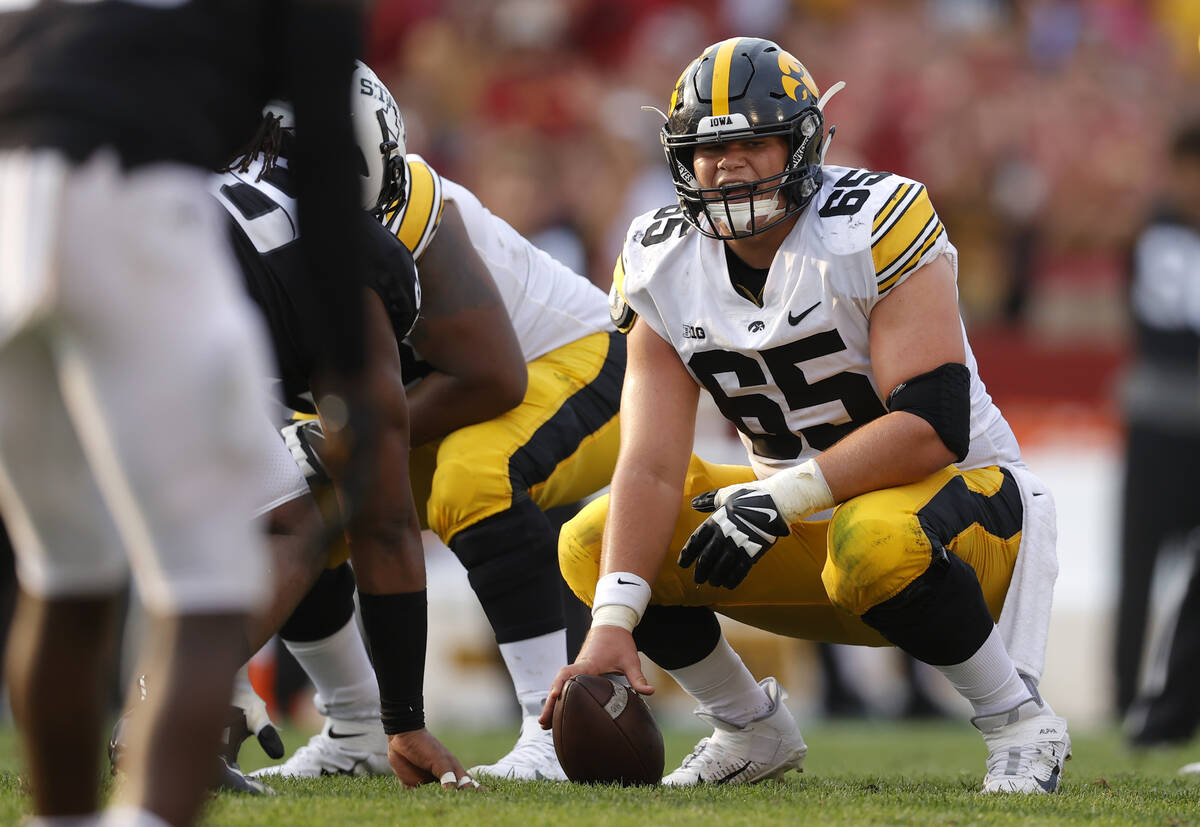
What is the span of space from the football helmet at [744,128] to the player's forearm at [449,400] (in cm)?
63

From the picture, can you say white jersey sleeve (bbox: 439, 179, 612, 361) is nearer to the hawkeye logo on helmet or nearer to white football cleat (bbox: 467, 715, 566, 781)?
the hawkeye logo on helmet

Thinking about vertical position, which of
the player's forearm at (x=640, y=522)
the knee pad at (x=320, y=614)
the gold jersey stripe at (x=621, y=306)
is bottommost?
the knee pad at (x=320, y=614)

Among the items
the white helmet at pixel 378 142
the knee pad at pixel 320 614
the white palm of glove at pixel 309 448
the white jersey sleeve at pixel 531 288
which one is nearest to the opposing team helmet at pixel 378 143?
the white helmet at pixel 378 142

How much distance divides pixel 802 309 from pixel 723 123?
15.5 inches

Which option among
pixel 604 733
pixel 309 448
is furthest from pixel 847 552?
pixel 309 448

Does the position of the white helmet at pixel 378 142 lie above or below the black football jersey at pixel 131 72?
below

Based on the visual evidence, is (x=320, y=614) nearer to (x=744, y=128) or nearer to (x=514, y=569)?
(x=514, y=569)

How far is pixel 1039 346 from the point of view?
789cm

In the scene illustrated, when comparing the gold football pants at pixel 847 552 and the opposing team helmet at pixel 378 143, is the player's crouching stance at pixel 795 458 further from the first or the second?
the opposing team helmet at pixel 378 143

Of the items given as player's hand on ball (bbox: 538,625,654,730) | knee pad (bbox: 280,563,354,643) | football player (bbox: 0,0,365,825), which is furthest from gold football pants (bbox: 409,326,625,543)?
football player (bbox: 0,0,365,825)

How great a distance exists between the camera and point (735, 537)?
2.89m

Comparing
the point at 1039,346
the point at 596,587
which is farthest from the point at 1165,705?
the point at 1039,346

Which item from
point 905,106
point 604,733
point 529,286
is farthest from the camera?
point 905,106

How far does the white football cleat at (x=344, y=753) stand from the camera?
3438mm
